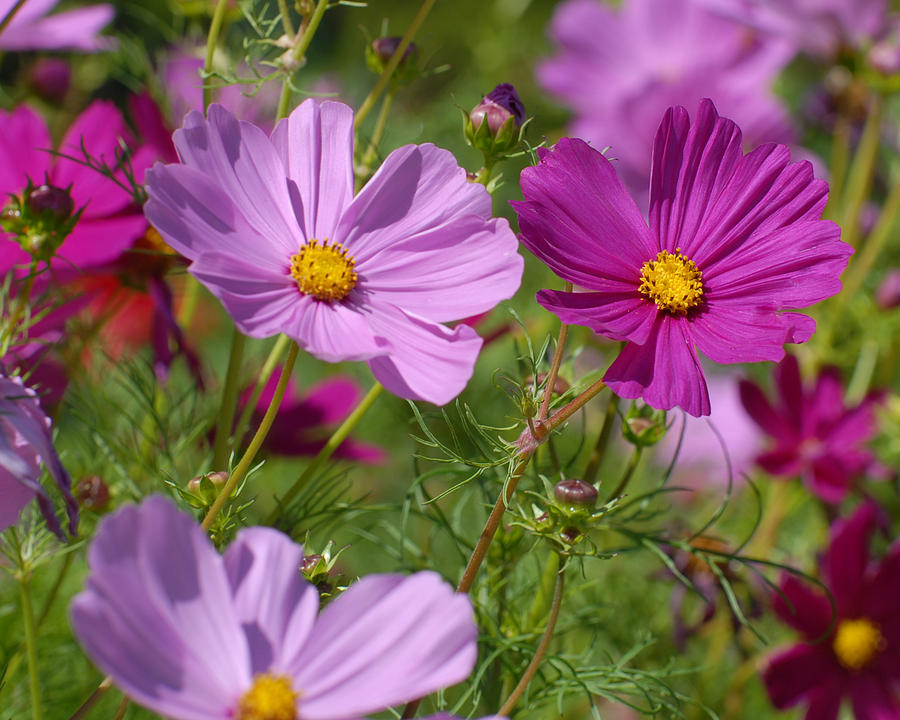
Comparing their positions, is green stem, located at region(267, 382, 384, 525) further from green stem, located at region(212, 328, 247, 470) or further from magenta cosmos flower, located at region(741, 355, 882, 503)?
magenta cosmos flower, located at region(741, 355, 882, 503)

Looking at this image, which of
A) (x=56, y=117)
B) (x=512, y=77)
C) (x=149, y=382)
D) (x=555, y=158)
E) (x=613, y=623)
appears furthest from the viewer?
(x=512, y=77)

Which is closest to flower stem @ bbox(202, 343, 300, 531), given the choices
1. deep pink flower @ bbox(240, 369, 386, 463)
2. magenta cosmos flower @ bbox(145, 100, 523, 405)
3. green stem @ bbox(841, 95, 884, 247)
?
magenta cosmos flower @ bbox(145, 100, 523, 405)

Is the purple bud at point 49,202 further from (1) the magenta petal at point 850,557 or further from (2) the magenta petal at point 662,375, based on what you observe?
(1) the magenta petal at point 850,557

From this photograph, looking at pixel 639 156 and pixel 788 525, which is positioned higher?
pixel 639 156

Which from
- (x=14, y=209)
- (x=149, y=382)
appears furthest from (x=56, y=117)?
(x=14, y=209)

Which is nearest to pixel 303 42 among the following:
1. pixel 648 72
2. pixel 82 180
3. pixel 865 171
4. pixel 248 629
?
pixel 82 180

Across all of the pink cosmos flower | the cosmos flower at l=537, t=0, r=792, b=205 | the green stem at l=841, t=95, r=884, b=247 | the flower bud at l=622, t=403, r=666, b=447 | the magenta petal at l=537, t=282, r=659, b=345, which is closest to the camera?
the magenta petal at l=537, t=282, r=659, b=345

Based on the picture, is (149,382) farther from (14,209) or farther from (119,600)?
(119,600)

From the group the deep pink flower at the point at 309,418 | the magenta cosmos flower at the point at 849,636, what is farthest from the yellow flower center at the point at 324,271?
the magenta cosmos flower at the point at 849,636
